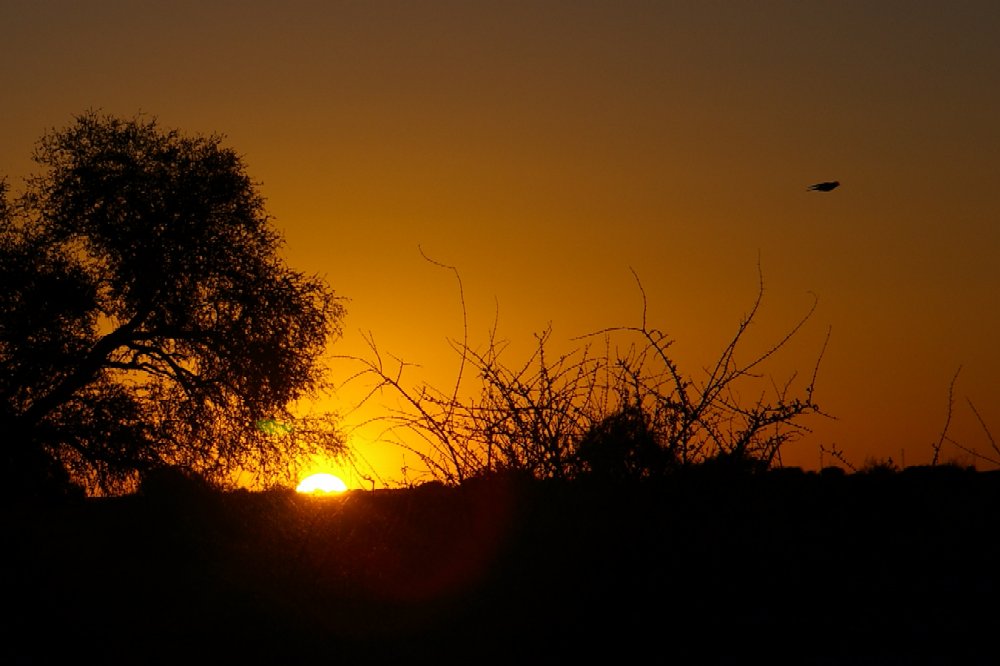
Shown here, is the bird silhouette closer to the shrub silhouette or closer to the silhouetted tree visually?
the shrub silhouette

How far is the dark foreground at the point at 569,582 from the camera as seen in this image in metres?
5.27

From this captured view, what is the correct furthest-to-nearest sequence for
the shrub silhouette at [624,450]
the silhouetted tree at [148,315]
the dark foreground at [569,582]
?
1. the silhouetted tree at [148,315]
2. the shrub silhouette at [624,450]
3. the dark foreground at [569,582]

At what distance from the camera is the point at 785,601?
5.52 m

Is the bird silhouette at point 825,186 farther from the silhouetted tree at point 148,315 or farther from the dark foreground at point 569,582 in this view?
the silhouetted tree at point 148,315

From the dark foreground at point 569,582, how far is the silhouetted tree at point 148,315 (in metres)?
13.4

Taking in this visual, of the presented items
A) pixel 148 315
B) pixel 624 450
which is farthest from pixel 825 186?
pixel 148 315

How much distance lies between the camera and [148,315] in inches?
853

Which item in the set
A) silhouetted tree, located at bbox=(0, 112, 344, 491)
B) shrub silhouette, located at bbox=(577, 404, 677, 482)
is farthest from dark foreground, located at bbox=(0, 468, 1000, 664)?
silhouetted tree, located at bbox=(0, 112, 344, 491)

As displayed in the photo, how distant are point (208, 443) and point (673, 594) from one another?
16763mm

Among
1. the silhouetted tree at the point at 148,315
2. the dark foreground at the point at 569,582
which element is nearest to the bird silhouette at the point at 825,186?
the dark foreground at the point at 569,582

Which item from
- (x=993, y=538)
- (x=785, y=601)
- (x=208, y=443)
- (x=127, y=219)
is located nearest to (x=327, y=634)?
(x=785, y=601)

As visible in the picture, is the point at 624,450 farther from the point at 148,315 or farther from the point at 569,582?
the point at 148,315

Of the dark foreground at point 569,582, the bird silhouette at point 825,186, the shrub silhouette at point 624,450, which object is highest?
the bird silhouette at point 825,186

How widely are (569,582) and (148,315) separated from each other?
1740 cm
